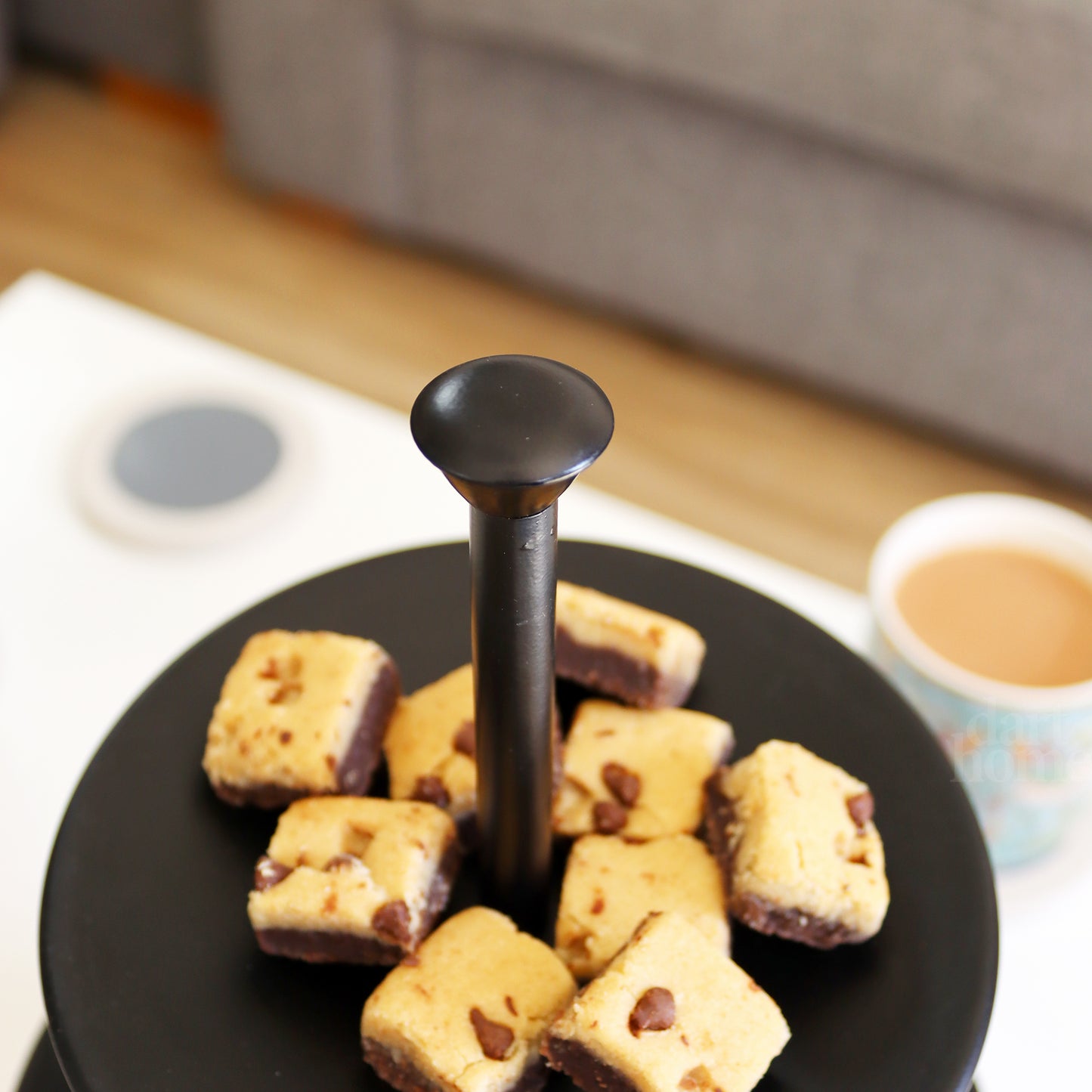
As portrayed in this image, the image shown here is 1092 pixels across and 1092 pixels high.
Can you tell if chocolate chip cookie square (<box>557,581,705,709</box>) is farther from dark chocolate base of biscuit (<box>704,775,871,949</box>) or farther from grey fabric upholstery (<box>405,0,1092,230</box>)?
grey fabric upholstery (<box>405,0,1092,230</box>)

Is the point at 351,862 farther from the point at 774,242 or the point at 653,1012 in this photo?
the point at 774,242

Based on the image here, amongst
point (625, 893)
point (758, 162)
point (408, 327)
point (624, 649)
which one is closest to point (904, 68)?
point (758, 162)

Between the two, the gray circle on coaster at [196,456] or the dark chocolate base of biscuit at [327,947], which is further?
the gray circle on coaster at [196,456]

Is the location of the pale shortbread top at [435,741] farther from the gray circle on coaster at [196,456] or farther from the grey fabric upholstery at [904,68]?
the grey fabric upholstery at [904,68]

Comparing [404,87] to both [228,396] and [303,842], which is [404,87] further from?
[303,842]

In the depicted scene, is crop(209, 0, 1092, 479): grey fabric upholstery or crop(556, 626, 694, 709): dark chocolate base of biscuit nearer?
crop(556, 626, 694, 709): dark chocolate base of biscuit

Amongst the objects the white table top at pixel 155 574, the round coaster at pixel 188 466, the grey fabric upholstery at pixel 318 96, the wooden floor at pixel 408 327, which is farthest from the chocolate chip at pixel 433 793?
the grey fabric upholstery at pixel 318 96

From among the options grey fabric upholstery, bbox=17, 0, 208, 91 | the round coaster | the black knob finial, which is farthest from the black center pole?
grey fabric upholstery, bbox=17, 0, 208, 91
